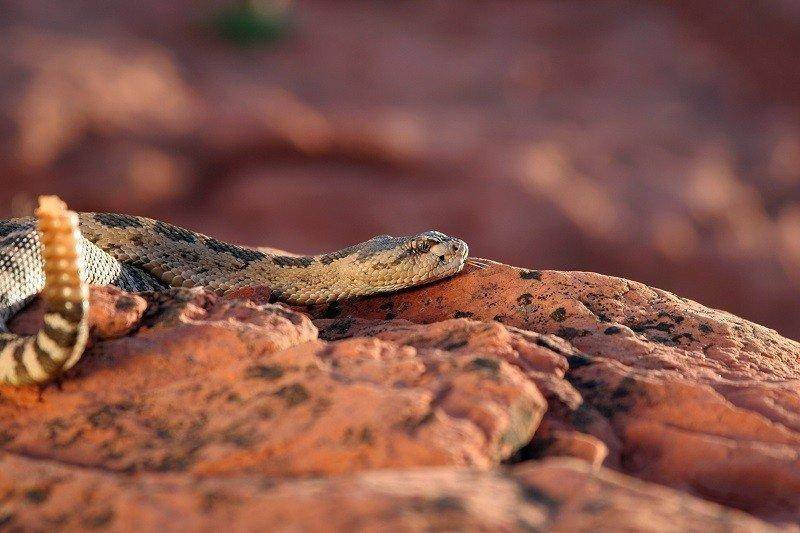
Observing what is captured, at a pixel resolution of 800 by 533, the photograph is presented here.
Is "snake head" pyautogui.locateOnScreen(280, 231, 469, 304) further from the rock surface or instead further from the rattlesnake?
the rock surface

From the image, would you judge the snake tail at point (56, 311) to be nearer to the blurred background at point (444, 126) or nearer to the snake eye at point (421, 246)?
the snake eye at point (421, 246)

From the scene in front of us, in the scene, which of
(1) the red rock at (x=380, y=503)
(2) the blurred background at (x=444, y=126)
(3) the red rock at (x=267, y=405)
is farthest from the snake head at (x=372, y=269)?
(2) the blurred background at (x=444, y=126)

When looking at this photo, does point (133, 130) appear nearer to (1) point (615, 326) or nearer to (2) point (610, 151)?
(2) point (610, 151)

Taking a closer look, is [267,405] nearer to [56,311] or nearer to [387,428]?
[387,428]

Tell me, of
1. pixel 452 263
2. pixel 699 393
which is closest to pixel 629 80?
pixel 452 263

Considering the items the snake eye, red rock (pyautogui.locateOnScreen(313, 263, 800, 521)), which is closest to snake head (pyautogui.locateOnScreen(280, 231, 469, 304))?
the snake eye
